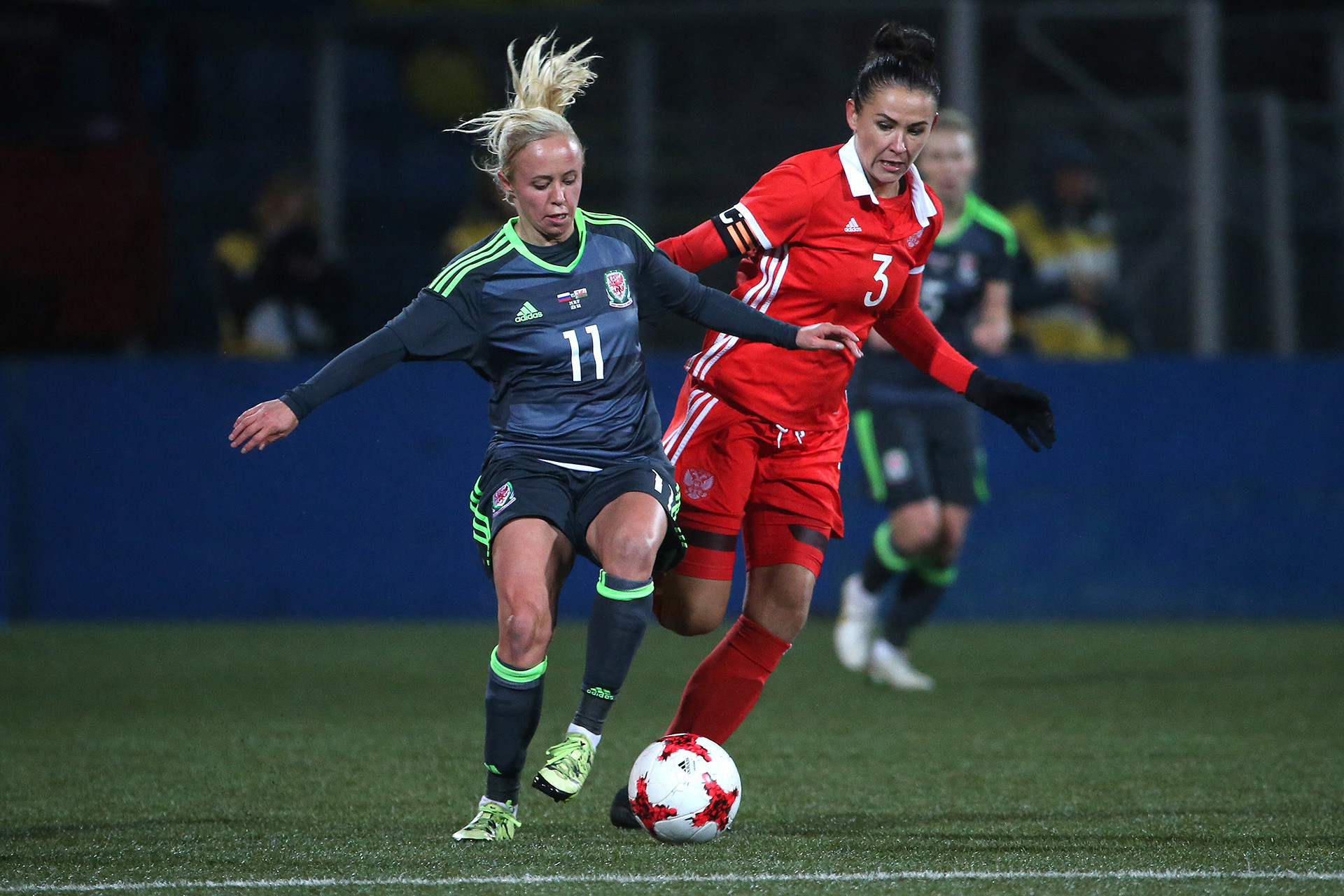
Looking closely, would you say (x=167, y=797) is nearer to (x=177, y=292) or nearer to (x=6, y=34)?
(x=6, y=34)

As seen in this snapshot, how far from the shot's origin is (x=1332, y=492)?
36.1 ft

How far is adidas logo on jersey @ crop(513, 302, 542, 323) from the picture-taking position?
4652 mm

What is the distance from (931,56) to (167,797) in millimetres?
2909

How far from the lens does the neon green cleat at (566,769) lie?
443 cm

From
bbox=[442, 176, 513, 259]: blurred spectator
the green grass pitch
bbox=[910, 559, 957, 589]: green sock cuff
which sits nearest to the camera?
the green grass pitch

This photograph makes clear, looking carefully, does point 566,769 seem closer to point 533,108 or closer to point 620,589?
point 620,589

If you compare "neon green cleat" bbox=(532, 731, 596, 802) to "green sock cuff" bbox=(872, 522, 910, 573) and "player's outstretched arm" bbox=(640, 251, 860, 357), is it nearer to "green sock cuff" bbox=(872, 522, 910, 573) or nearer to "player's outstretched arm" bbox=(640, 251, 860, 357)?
"player's outstretched arm" bbox=(640, 251, 860, 357)

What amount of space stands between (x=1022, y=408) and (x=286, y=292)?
718 cm

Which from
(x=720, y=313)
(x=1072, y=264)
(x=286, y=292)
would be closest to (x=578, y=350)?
(x=720, y=313)

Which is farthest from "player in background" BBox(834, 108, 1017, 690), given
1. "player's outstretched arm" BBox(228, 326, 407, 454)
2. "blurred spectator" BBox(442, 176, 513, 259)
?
"player's outstretched arm" BBox(228, 326, 407, 454)

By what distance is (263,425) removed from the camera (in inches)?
168

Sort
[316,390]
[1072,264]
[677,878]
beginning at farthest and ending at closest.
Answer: [1072,264]
[316,390]
[677,878]

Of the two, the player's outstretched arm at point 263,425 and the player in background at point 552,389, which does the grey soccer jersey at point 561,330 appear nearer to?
the player in background at point 552,389

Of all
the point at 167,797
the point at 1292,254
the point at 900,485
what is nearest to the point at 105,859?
the point at 167,797
